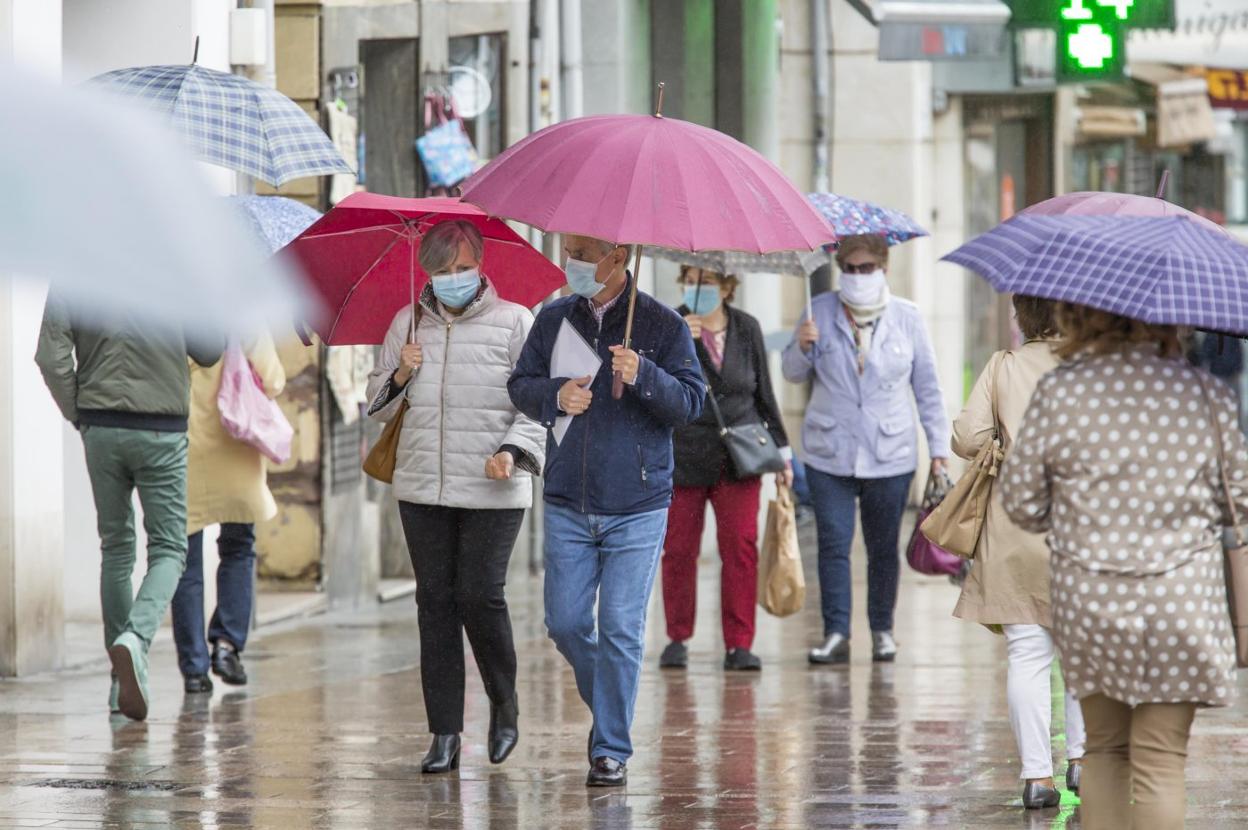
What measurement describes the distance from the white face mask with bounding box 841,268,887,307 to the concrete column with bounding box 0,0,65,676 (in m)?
3.36

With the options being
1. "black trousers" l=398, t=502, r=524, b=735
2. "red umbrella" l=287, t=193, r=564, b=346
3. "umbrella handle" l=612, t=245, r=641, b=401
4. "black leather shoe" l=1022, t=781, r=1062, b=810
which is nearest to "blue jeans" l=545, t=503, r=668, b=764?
"black trousers" l=398, t=502, r=524, b=735

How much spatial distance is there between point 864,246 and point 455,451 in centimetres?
331

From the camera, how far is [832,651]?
10672mm

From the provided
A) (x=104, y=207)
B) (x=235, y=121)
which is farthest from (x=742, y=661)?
(x=104, y=207)

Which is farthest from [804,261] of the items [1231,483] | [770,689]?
[1231,483]

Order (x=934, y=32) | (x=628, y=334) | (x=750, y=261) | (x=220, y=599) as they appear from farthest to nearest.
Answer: (x=934, y=32) < (x=750, y=261) < (x=220, y=599) < (x=628, y=334)

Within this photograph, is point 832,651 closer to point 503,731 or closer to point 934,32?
point 503,731

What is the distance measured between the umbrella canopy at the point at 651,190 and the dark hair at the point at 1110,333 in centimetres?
142

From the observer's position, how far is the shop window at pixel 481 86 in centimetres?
1465

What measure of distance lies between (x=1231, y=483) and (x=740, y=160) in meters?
2.17

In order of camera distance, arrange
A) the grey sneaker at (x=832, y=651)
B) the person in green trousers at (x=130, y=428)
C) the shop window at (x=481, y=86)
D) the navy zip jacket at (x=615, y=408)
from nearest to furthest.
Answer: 1. the navy zip jacket at (x=615, y=408)
2. the person in green trousers at (x=130, y=428)
3. the grey sneaker at (x=832, y=651)
4. the shop window at (x=481, y=86)

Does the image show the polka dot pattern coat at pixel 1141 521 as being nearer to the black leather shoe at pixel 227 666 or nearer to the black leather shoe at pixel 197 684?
the black leather shoe at pixel 197 684

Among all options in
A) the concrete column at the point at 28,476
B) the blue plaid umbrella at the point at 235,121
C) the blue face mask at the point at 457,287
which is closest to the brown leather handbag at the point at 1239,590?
the blue face mask at the point at 457,287

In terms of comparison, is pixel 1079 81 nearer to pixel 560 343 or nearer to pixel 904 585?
pixel 904 585
